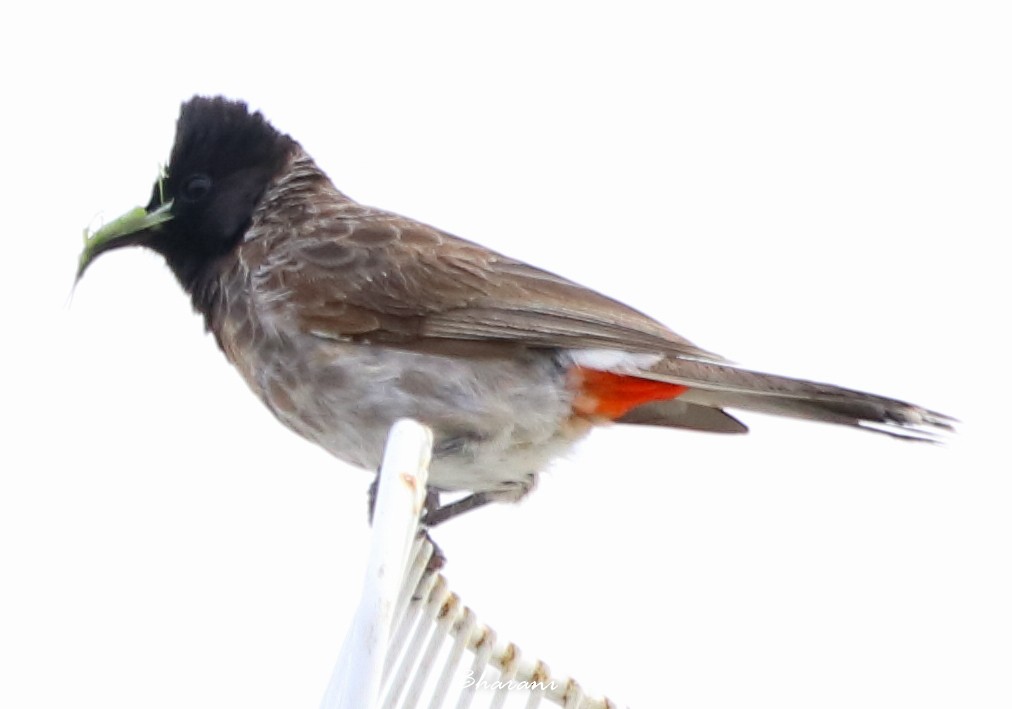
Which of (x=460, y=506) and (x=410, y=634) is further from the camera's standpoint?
(x=460, y=506)

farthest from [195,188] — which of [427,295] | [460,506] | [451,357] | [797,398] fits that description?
[797,398]

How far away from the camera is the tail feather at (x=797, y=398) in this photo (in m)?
4.34

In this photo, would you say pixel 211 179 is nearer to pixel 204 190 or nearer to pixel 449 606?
pixel 204 190

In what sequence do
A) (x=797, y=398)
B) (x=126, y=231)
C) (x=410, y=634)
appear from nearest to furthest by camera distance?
(x=410, y=634), (x=797, y=398), (x=126, y=231)

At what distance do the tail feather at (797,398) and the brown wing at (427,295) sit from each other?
0.09 meters

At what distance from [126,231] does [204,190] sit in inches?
12.8

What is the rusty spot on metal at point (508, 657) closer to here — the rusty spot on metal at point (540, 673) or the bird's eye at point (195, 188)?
the rusty spot on metal at point (540, 673)

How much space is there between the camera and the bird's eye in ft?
18.0

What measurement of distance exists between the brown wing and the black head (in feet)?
0.89

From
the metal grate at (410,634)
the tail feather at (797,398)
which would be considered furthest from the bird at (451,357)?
the metal grate at (410,634)

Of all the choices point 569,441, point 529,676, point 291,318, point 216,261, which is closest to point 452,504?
point 569,441

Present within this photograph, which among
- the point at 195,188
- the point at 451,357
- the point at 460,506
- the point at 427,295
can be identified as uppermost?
the point at 195,188

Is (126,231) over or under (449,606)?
over

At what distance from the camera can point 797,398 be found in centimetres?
446
